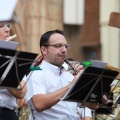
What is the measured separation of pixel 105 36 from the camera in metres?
21.5

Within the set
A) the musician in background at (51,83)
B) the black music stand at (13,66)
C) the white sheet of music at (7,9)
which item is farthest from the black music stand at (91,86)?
the white sheet of music at (7,9)

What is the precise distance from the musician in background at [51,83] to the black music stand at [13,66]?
745 mm

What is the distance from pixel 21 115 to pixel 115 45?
12.6 meters

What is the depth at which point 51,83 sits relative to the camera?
7141mm

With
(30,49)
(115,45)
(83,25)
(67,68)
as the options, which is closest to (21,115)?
(67,68)

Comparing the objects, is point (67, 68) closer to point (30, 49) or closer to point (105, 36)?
point (30, 49)

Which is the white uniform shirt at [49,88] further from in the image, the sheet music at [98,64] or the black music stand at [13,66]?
the black music stand at [13,66]

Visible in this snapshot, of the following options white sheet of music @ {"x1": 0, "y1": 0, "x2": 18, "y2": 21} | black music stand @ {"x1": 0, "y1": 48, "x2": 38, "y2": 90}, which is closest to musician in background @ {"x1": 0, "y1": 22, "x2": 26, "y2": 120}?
black music stand @ {"x1": 0, "y1": 48, "x2": 38, "y2": 90}

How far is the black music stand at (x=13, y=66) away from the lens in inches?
239

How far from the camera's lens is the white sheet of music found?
5793 millimetres

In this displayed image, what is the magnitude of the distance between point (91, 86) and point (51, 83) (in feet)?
1.61

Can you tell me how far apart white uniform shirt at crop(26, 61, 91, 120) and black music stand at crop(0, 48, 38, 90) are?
2.62ft

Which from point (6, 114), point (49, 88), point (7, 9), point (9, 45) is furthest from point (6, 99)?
point (7, 9)

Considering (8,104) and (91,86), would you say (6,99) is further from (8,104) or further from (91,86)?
(91,86)
